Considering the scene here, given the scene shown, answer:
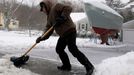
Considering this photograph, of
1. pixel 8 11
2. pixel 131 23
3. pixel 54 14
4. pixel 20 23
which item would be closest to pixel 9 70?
pixel 54 14

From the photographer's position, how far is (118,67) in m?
7.43

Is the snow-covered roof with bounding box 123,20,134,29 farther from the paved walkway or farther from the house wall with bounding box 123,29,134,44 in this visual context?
the paved walkway

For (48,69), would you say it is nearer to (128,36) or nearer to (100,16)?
(100,16)

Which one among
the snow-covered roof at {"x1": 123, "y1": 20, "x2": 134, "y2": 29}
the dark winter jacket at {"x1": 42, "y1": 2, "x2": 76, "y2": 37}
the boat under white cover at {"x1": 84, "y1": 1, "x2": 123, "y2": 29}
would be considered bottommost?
the snow-covered roof at {"x1": 123, "y1": 20, "x2": 134, "y2": 29}

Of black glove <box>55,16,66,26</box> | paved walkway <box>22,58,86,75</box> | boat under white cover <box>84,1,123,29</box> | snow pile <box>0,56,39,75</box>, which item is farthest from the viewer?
boat under white cover <box>84,1,123,29</box>

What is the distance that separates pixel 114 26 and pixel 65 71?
57.2 ft

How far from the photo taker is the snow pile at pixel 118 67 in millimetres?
7158

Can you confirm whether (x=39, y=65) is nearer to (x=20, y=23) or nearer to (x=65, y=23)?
(x=65, y=23)

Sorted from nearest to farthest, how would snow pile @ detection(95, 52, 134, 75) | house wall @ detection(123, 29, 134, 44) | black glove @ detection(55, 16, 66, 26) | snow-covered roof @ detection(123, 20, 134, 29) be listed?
snow pile @ detection(95, 52, 134, 75), black glove @ detection(55, 16, 66, 26), house wall @ detection(123, 29, 134, 44), snow-covered roof @ detection(123, 20, 134, 29)

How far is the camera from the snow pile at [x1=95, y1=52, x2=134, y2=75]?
7158 mm

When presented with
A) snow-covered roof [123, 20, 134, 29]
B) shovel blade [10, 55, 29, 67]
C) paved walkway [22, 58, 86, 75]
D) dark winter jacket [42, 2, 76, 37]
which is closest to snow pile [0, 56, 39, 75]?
shovel blade [10, 55, 29, 67]

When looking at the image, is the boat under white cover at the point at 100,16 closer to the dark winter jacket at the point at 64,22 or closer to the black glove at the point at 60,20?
the dark winter jacket at the point at 64,22

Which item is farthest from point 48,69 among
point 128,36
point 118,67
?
point 128,36

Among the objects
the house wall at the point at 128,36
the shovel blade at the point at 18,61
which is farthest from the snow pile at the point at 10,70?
the house wall at the point at 128,36
